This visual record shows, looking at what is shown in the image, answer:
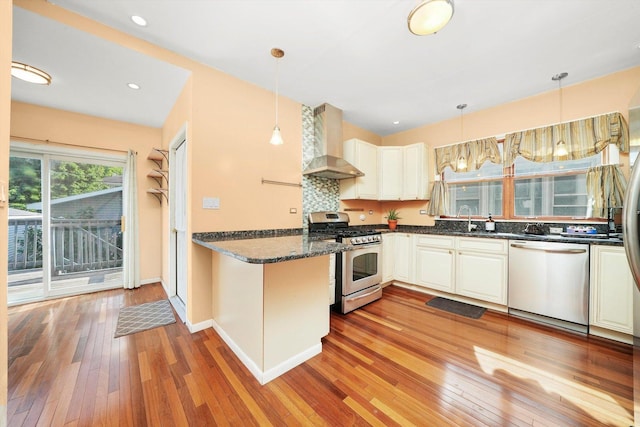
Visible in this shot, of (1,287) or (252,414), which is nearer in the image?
(1,287)

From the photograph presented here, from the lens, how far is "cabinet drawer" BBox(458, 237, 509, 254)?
2.71 m

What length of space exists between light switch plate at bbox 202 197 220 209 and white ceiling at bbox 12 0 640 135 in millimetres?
1324

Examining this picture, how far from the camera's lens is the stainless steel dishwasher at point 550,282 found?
7.34 ft

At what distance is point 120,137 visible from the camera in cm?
353

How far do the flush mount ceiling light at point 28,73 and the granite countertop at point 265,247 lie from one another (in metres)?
2.03

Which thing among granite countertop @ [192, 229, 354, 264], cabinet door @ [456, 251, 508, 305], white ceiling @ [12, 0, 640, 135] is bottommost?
cabinet door @ [456, 251, 508, 305]

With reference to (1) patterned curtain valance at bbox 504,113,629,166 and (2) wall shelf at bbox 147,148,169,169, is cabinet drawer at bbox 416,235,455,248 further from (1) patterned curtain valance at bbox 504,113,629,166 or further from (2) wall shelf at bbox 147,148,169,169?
(2) wall shelf at bbox 147,148,169,169

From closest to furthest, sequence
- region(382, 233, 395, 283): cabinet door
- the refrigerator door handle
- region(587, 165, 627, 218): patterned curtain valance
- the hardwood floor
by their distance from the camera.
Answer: the refrigerator door handle
the hardwood floor
region(587, 165, 627, 218): patterned curtain valance
region(382, 233, 395, 283): cabinet door

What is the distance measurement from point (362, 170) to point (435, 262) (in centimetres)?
173

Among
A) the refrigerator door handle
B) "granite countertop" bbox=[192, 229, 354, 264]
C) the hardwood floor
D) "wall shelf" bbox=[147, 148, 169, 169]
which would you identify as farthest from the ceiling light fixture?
"wall shelf" bbox=[147, 148, 169, 169]

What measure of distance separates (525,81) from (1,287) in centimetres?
450

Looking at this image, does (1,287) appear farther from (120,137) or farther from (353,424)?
(120,137)

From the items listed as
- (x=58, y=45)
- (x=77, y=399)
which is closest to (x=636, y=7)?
(x=58, y=45)

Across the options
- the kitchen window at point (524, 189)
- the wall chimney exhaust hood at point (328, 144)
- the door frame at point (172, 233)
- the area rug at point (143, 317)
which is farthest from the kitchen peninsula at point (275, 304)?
the kitchen window at point (524, 189)
